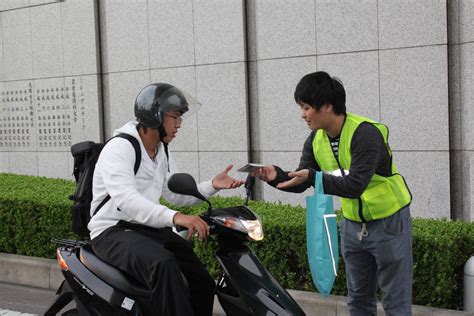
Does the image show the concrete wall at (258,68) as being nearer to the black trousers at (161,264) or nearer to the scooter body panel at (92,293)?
the black trousers at (161,264)

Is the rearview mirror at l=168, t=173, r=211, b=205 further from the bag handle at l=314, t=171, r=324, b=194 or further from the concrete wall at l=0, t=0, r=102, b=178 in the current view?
the concrete wall at l=0, t=0, r=102, b=178

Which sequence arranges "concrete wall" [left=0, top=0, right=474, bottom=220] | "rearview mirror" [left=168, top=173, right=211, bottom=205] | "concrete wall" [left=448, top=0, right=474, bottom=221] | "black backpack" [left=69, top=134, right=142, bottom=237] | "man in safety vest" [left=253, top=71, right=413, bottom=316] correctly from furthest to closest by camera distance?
"concrete wall" [left=0, top=0, right=474, bottom=220]
"concrete wall" [left=448, top=0, right=474, bottom=221]
"black backpack" [left=69, top=134, right=142, bottom=237]
"man in safety vest" [left=253, top=71, right=413, bottom=316]
"rearview mirror" [left=168, top=173, right=211, bottom=205]

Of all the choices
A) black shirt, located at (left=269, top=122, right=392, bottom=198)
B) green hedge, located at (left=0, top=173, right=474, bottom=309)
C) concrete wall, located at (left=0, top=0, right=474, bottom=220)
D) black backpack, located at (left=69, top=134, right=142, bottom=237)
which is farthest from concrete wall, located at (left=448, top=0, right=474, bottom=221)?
black backpack, located at (left=69, top=134, right=142, bottom=237)

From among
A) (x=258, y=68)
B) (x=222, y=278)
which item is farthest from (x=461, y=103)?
(x=222, y=278)

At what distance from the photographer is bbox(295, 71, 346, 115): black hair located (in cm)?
332

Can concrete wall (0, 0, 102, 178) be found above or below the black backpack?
above

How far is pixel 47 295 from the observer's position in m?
6.39

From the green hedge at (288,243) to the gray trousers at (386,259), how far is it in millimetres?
1370

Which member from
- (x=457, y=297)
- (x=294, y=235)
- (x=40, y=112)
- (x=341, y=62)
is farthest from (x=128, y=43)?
(x=457, y=297)

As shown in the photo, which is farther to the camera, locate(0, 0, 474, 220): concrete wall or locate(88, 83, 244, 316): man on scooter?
locate(0, 0, 474, 220): concrete wall

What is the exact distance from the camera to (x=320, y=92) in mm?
3316

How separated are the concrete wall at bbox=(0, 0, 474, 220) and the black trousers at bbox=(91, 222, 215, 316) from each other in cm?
454

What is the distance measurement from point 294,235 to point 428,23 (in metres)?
3.32

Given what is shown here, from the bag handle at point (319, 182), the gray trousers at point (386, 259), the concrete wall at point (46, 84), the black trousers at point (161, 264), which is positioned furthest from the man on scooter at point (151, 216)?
the concrete wall at point (46, 84)
